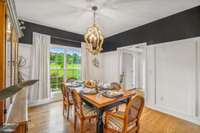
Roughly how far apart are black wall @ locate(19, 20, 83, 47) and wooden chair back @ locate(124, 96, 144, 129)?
364 centimetres

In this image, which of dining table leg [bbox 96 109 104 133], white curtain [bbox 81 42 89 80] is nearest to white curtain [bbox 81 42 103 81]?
white curtain [bbox 81 42 89 80]

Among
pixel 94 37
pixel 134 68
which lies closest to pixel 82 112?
pixel 94 37

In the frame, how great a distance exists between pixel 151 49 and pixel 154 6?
4.23 feet

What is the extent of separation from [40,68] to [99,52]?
2.04m

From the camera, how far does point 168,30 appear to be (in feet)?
10.6

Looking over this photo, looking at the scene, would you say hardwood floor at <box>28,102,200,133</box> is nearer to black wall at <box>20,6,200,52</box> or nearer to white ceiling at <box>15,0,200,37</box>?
black wall at <box>20,6,200,52</box>

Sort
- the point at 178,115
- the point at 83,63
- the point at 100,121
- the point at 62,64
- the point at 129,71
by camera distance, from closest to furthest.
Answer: the point at 100,121
the point at 178,115
the point at 62,64
the point at 83,63
the point at 129,71

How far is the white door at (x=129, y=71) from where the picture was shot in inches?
218

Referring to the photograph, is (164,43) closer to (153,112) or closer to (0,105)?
(153,112)

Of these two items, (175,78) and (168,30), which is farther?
(168,30)

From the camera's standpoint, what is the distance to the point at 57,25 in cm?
401

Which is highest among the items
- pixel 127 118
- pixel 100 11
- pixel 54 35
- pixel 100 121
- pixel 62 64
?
pixel 100 11

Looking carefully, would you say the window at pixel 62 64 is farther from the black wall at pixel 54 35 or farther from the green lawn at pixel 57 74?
the black wall at pixel 54 35

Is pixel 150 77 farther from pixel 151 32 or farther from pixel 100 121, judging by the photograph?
pixel 100 121
